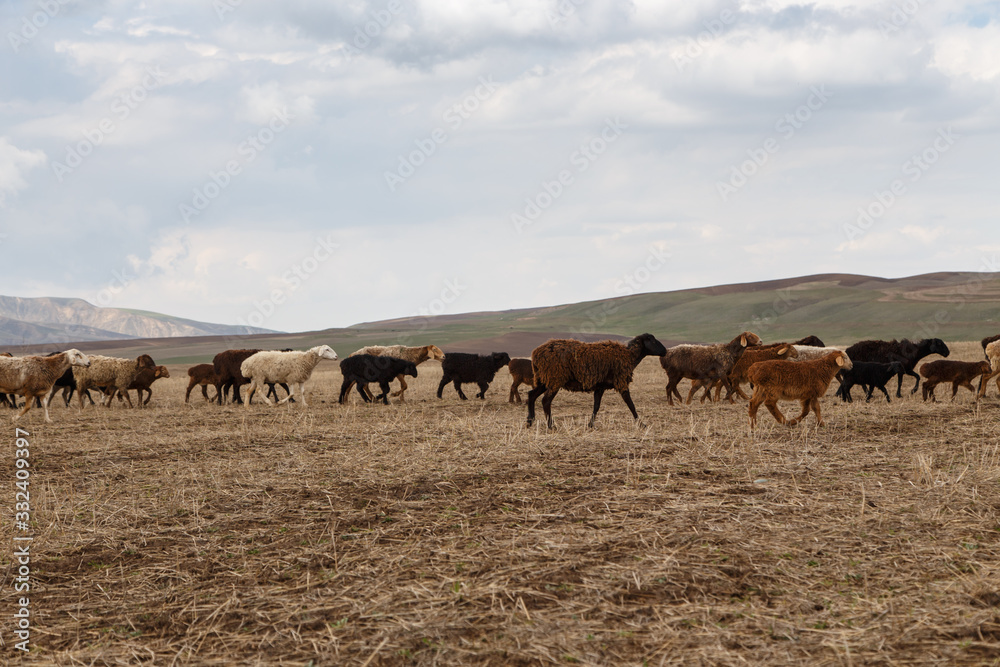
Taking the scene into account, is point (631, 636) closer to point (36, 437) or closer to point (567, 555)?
point (567, 555)

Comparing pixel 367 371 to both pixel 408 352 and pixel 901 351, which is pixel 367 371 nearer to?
pixel 408 352

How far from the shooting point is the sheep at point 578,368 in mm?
12844

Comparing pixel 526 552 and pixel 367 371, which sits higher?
pixel 367 371

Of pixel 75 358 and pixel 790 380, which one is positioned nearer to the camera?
pixel 790 380

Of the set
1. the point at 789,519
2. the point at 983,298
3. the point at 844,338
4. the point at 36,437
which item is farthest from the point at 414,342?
the point at 789,519

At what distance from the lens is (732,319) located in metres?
115

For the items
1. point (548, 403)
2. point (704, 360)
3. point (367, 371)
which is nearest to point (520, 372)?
point (367, 371)

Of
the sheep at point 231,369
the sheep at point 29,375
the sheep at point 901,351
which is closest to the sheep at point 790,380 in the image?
the sheep at point 901,351

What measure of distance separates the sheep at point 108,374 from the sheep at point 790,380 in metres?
15.2

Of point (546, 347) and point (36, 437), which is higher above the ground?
point (546, 347)

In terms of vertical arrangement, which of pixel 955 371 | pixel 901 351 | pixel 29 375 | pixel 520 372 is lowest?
pixel 955 371

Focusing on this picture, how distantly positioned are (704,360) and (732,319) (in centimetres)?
10087

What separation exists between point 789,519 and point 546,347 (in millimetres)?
6380

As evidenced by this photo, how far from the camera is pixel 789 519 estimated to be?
272 inches
